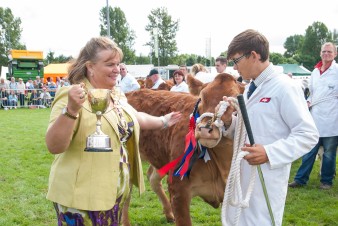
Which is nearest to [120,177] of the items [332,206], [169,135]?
[169,135]

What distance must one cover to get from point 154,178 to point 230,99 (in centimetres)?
322

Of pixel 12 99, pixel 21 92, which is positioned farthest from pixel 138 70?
pixel 12 99

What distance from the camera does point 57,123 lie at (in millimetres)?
2139

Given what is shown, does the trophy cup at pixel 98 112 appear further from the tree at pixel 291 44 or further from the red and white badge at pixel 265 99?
the tree at pixel 291 44

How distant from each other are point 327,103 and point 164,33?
52.9 meters

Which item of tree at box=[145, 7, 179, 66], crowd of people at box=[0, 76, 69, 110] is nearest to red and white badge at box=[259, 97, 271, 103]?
crowd of people at box=[0, 76, 69, 110]

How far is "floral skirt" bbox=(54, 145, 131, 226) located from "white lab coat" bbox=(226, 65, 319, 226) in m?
0.77

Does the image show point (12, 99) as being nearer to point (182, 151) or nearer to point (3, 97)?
point (3, 97)

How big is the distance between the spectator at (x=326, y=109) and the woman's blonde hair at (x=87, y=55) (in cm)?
464

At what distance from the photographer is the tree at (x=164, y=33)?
184ft

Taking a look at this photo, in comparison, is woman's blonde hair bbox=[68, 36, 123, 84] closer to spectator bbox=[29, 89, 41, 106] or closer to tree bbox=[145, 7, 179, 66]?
spectator bbox=[29, 89, 41, 106]

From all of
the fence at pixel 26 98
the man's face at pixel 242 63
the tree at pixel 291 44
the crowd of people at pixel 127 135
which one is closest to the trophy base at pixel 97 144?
the crowd of people at pixel 127 135

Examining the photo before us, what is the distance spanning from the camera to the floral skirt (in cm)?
239

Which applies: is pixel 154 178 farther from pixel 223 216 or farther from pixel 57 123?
pixel 57 123
